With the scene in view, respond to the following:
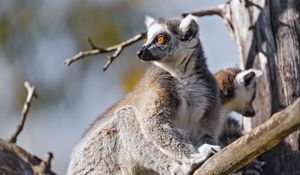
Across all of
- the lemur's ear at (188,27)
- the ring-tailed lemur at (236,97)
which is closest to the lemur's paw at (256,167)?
the ring-tailed lemur at (236,97)

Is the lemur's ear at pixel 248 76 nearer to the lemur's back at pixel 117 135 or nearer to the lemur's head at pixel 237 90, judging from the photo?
the lemur's head at pixel 237 90

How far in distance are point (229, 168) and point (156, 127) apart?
1.58m

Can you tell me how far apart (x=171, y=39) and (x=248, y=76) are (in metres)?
1.41

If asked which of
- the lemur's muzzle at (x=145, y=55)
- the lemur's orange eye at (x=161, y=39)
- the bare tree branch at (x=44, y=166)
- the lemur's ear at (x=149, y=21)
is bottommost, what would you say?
the bare tree branch at (x=44, y=166)

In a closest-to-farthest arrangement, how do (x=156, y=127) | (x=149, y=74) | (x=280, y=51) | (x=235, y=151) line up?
(x=235, y=151) < (x=156, y=127) < (x=149, y=74) < (x=280, y=51)

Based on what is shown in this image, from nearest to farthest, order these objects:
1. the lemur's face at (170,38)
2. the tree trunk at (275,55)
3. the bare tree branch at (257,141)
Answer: the bare tree branch at (257,141), the lemur's face at (170,38), the tree trunk at (275,55)

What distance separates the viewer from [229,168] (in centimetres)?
509

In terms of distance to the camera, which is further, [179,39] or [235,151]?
[179,39]

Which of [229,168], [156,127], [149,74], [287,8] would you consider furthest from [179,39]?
[229,168]

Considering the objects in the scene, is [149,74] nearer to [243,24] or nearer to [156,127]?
[156,127]

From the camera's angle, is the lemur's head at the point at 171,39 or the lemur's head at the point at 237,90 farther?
the lemur's head at the point at 237,90

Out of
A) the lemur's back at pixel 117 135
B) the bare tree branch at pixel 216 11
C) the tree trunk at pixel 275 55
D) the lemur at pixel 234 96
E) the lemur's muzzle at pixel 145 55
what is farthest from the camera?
the bare tree branch at pixel 216 11

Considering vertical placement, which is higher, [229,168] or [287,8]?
[287,8]

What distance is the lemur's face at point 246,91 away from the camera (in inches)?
309
